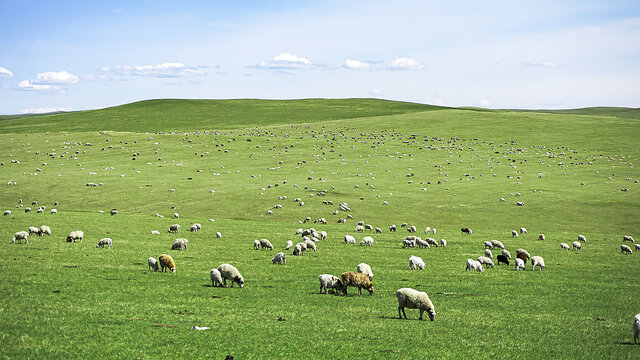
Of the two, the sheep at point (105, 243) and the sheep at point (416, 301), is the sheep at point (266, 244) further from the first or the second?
the sheep at point (416, 301)

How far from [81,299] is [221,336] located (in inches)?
264

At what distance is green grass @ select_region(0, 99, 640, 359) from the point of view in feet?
53.2

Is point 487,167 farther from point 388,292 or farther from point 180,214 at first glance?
point 388,292

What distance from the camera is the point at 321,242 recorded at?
38.5m

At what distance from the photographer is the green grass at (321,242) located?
53.2ft

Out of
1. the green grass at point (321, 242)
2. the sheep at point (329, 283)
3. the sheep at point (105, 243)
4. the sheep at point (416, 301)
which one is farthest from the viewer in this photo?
the sheep at point (105, 243)

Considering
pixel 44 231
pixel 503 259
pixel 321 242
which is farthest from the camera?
pixel 321 242

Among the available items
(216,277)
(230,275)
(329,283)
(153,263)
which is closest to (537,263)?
(329,283)

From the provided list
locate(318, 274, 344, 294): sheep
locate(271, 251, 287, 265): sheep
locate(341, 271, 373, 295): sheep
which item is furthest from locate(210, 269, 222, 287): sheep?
locate(271, 251, 287, 265): sheep

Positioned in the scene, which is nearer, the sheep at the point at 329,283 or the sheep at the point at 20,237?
the sheep at the point at 329,283

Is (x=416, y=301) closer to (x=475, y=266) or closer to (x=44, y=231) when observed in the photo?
(x=475, y=266)

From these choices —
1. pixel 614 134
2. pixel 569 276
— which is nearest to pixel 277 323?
pixel 569 276

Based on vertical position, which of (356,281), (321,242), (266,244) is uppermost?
(356,281)

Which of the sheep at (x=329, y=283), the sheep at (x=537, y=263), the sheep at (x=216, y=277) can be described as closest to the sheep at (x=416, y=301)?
the sheep at (x=329, y=283)
